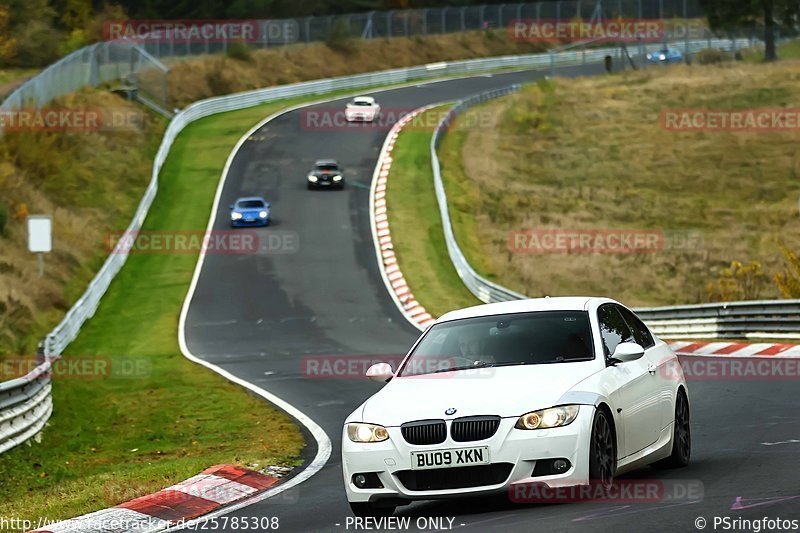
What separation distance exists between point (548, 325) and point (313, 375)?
46.8 feet

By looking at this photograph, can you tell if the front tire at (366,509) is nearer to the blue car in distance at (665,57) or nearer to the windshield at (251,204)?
the windshield at (251,204)

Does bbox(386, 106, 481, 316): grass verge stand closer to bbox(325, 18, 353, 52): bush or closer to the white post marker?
the white post marker

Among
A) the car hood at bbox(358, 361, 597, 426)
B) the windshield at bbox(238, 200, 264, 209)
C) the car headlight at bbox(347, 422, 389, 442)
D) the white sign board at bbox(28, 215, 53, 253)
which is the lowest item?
the windshield at bbox(238, 200, 264, 209)

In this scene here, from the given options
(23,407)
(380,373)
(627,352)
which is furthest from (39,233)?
A: (627,352)

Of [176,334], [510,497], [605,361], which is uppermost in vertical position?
[605,361]

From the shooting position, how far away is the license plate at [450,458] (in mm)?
8961

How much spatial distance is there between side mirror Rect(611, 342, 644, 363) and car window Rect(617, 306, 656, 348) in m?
1.17

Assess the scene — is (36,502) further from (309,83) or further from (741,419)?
(309,83)

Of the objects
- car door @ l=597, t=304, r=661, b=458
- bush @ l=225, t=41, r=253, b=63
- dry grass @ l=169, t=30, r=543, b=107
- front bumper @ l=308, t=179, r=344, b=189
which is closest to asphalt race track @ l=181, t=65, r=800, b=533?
front bumper @ l=308, t=179, r=344, b=189

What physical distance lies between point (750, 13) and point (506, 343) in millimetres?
74459

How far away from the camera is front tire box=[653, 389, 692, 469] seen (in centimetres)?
1116

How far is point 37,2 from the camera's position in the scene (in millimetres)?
82062

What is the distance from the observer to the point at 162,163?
183 feet

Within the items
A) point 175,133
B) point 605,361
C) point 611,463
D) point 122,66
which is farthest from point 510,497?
point 122,66
